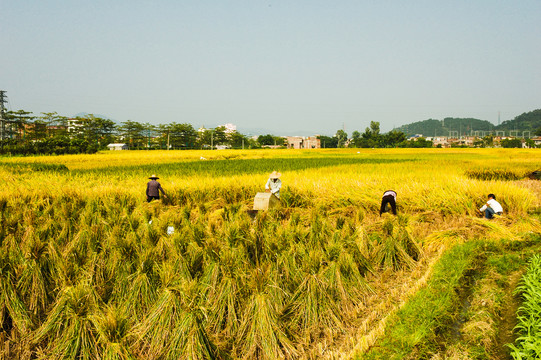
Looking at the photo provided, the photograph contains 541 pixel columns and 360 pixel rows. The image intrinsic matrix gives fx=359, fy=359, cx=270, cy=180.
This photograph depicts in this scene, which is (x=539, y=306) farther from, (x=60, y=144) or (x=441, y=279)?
(x=60, y=144)

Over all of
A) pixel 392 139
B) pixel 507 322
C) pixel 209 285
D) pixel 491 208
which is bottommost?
pixel 507 322

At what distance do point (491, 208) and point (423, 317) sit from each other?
482 centimetres

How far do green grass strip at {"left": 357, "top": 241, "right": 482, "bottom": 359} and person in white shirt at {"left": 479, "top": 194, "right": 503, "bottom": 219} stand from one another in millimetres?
2794

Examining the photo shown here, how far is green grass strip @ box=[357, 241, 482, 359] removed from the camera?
2.97 meters

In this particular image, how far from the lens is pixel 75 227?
563cm

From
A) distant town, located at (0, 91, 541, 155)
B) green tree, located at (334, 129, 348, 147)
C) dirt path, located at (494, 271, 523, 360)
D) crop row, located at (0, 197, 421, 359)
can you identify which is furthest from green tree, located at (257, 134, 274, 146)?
dirt path, located at (494, 271, 523, 360)

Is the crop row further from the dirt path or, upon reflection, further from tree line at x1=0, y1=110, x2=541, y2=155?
tree line at x1=0, y1=110, x2=541, y2=155

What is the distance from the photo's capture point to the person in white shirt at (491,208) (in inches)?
277

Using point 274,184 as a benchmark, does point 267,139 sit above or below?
above

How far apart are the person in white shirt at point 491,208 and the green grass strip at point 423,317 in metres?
2.79

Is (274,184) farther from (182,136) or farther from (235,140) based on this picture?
(235,140)

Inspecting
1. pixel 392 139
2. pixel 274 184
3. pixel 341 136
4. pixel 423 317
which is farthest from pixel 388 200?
pixel 341 136

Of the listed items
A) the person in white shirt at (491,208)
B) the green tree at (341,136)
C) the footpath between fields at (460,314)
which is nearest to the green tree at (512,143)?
the green tree at (341,136)

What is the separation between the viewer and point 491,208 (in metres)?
7.16
